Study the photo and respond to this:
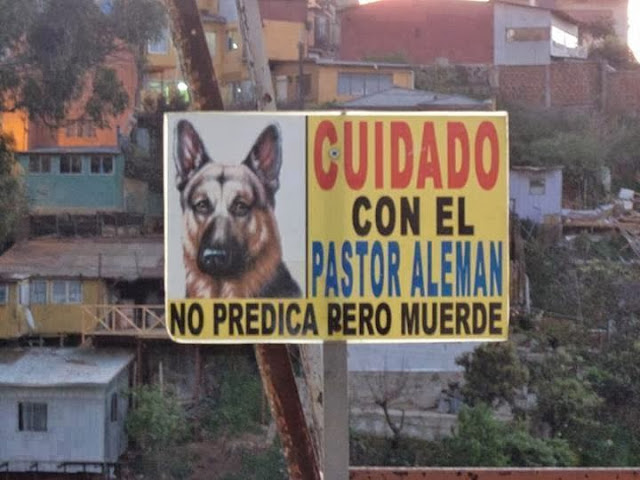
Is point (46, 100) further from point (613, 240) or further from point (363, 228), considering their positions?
point (363, 228)

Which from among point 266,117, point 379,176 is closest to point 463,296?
point 379,176

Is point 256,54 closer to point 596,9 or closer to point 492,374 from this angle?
point 492,374

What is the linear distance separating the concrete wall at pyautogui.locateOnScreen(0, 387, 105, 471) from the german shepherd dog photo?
10.1 m

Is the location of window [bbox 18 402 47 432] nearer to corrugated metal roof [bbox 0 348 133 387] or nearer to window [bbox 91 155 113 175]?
corrugated metal roof [bbox 0 348 133 387]

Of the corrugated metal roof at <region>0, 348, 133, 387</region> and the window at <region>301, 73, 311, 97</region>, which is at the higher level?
the window at <region>301, 73, 311, 97</region>

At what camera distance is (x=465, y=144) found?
1.85 metres

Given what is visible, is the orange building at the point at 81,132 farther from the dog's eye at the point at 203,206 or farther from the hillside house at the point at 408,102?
the dog's eye at the point at 203,206

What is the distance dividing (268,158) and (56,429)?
1053 cm

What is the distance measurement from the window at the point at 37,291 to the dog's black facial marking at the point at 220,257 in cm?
1144

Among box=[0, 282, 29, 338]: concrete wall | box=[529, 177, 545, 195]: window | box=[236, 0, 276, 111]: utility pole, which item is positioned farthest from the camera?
box=[529, 177, 545, 195]: window

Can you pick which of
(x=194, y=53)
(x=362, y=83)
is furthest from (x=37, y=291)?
(x=194, y=53)

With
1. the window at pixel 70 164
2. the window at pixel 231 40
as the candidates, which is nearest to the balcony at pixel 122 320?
the window at pixel 70 164

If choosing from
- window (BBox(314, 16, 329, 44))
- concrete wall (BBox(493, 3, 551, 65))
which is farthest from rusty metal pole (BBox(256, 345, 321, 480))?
window (BBox(314, 16, 329, 44))

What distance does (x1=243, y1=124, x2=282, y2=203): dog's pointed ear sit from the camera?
6.14 feet
